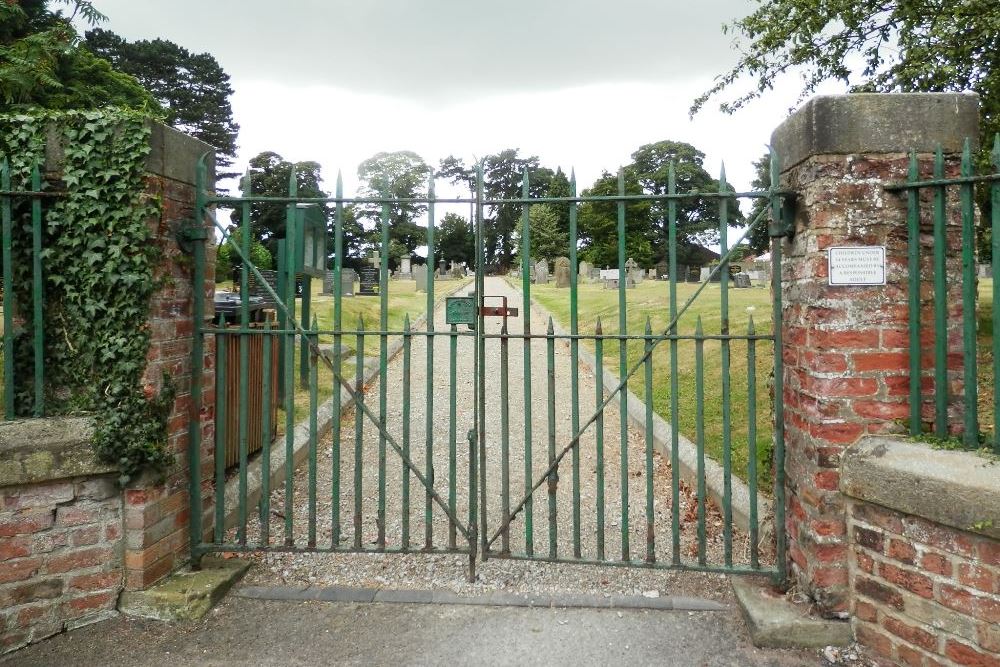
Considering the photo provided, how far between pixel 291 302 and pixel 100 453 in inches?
57.8

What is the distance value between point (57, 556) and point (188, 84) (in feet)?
159

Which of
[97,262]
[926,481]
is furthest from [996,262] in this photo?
[97,262]

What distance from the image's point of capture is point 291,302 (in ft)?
13.5

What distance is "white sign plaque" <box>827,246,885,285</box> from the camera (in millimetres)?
2854

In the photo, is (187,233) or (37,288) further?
(187,233)

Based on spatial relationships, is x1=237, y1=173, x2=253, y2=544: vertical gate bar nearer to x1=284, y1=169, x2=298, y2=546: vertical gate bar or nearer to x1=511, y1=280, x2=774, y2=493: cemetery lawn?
x1=284, y1=169, x2=298, y2=546: vertical gate bar

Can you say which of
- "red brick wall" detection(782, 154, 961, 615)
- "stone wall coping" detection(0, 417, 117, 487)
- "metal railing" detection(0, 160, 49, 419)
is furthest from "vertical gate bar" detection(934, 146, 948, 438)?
"metal railing" detection(0, 160, 49, 419)

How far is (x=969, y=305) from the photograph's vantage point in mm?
2666

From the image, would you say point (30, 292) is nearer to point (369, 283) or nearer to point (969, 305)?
point (969, 305)

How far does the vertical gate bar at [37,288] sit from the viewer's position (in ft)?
9.92

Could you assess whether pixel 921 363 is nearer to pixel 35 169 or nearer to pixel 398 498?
pixel 398 498

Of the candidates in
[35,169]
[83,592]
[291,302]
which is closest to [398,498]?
[291,302]

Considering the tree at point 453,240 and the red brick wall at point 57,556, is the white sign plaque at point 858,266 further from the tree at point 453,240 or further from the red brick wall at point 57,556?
the tree at point 453,240

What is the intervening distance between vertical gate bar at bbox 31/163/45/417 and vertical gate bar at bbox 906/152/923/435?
4.23 m
